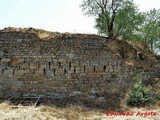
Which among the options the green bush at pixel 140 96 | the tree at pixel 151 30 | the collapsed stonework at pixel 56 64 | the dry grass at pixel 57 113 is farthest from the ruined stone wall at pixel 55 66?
the tree at pixel 151 30

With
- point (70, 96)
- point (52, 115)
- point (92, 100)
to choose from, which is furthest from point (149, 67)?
point (52, 115)

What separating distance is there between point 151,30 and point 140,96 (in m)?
4.77

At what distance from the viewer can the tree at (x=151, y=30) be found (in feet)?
36.6

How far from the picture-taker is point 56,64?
846 cm

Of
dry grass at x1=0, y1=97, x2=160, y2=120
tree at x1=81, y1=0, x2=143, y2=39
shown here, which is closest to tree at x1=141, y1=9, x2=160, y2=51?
tree at x1=81, y1=0, x2=143, y2=39

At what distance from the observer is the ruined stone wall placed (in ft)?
27.1

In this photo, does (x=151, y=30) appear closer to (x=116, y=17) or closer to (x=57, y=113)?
(x=116, y=17)

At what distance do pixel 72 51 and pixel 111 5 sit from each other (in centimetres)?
354

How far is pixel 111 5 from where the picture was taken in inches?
404

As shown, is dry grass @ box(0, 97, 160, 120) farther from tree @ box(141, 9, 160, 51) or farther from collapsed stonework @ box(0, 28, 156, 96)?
tree @ box(141, 9, 160, 51)

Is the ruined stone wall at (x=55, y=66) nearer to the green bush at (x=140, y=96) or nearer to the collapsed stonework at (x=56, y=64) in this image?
the collapsed stonework at (x=56, y=64)

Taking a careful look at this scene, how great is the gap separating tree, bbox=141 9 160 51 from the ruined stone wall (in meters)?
3.34

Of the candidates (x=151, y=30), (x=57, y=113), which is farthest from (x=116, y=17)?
(x=57, y=113)

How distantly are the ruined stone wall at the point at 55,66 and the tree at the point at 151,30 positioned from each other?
10.9ft
